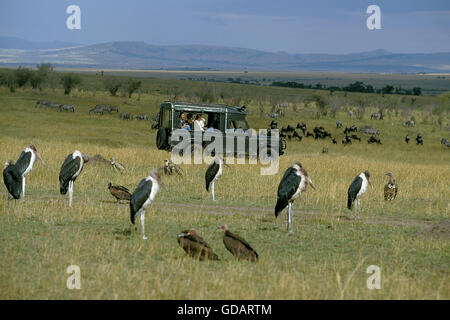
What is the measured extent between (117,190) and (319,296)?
732 cm

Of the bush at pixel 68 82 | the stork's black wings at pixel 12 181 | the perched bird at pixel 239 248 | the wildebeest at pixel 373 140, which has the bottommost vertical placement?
the wildebeest at pixel 373 140

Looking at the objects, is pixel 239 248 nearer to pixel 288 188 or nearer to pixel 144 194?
pixel 144 194

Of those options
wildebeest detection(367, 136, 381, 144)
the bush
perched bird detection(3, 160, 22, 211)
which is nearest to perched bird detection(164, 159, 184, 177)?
perched bird detection(3, 160, 22, 211)

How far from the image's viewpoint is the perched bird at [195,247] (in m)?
9.67

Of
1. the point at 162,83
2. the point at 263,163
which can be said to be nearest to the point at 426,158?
the point at 263,163

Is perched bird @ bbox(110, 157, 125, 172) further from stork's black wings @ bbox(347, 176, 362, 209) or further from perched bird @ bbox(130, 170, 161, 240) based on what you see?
perched bird @ bbox(130, 170, 161, 240)

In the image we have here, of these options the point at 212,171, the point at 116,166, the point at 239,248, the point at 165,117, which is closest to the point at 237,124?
the point at 165,117

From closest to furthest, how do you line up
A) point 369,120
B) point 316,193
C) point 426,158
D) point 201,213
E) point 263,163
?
point 201,213, point 316,193, point 263,163, point 426,158, point 369,120

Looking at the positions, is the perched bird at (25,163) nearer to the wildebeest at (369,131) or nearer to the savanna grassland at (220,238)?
the savanna grassland at (220,238)

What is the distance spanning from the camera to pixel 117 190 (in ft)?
47.9

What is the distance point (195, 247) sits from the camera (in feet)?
31.8

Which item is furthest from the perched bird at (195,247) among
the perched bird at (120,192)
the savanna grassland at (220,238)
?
the perched bird at (120,192)
